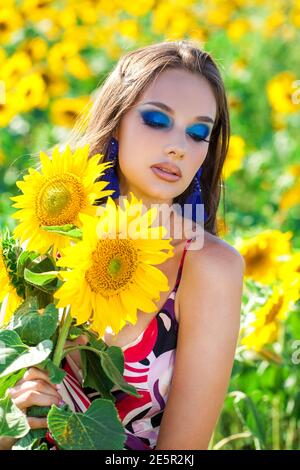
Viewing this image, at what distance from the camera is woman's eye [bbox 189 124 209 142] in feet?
5.03

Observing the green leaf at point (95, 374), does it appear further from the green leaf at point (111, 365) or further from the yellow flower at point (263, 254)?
the yellow flower at point (263, 254)

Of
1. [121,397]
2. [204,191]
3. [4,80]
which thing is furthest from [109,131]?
[4,80]

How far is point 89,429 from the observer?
1182 millimetres

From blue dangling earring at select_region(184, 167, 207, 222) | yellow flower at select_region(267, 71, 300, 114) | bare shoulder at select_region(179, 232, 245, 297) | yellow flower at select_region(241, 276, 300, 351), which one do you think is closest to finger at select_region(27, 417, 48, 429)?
bare shoulder at select_region(179, 232, 245, 297)

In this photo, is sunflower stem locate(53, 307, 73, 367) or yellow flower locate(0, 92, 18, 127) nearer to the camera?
sunflower stem locate(53, 307, 73, 367)

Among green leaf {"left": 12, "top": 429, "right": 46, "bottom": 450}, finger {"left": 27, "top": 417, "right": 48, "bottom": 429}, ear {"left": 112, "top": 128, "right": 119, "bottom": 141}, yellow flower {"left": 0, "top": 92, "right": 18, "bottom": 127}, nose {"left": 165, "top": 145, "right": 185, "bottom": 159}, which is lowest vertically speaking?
green leaf {"left": 12, "top": 429, "right": 46, "bottom": 450}

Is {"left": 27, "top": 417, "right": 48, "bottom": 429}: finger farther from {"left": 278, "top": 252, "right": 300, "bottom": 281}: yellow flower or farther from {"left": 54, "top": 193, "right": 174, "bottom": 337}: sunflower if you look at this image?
{"left": 278, "top": 252, "right": 300, "bottom": 281}: yellow flower

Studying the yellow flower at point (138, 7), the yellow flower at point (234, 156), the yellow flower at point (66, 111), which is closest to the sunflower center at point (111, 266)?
the yellow flower at point (234, 156)

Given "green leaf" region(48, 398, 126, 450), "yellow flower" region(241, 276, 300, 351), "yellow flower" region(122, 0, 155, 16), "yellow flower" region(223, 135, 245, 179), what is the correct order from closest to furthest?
"green leaf" region(48, 398, 126, 450)
"yellow flower" region(241, 276, 300, 351)
"yellow flower" region(223, 135, 245, 179)
"yellow flower" region(122, 0, 155, 16)

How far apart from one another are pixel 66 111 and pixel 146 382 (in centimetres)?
209

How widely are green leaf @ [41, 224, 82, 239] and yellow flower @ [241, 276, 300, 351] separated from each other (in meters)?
0.74

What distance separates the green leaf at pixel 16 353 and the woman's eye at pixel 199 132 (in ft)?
1.59

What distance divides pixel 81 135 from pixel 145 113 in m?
0.28

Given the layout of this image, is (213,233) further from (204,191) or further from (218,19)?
(218,19)
